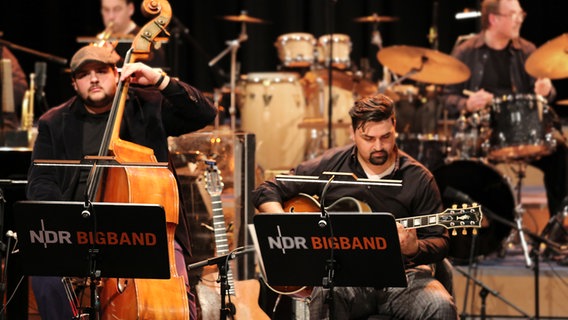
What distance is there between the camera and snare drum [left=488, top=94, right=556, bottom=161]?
7.65m

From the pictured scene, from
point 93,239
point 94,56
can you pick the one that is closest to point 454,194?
point 94,56

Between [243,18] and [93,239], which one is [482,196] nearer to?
[243,18]

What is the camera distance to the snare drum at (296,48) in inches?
398

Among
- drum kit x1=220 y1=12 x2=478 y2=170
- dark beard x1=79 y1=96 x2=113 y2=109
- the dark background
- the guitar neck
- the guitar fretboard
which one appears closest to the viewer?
the guitar fretboard

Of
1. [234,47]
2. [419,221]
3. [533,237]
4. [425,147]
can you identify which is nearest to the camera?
[419,221]

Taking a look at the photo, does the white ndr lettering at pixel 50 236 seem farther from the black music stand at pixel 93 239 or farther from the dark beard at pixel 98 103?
the dark beard at pixel 98 103

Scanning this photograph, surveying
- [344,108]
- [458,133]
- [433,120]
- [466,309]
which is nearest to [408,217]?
[466,309]

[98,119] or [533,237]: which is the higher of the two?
[98,119]

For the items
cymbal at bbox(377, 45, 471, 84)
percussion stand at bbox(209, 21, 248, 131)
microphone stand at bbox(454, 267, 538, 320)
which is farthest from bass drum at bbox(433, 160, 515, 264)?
percussion stand at bbox(209, 21, 248, 131)

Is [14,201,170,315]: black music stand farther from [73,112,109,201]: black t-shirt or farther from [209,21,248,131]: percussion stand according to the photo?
[209,21,248,131]: percussion stand

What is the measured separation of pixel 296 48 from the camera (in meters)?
10.2

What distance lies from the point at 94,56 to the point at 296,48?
15.8ft

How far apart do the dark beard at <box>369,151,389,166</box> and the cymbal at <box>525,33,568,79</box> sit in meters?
2.64

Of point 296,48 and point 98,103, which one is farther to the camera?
point 296,48
